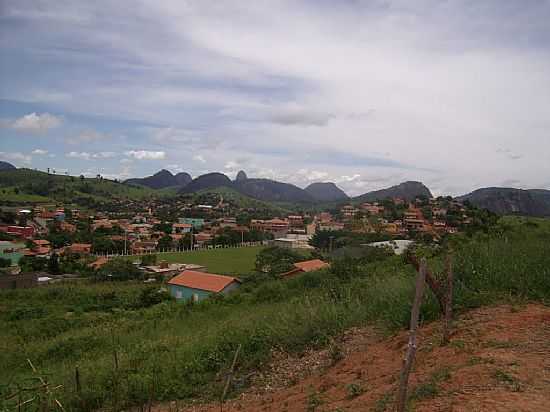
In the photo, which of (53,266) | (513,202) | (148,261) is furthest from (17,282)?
(513,202)

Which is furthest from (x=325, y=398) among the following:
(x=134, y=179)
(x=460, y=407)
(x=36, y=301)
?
(x=134, y=179)

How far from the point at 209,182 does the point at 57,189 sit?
7787cm

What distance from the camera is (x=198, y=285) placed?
78.9 feet

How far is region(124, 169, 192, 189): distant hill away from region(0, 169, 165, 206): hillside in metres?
72.6

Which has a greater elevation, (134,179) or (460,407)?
(134,179)

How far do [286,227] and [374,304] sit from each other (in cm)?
5645

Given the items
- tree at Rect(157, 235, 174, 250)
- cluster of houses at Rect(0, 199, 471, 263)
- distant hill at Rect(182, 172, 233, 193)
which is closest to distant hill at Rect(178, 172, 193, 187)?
distant hill at Rect(182, 172, 233, 193)

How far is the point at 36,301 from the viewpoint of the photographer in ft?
77.7

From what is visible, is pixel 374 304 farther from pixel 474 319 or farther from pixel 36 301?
pixel 36 301

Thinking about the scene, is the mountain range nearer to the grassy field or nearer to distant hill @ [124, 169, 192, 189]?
distant hill @ [124, 169, 192, 189]

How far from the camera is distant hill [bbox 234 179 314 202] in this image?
15624cm

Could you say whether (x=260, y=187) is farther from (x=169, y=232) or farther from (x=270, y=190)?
(x=169, y=232)

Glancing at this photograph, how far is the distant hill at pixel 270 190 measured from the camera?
15624cm

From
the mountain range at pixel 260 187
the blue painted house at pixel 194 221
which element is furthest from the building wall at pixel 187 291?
the mountain range at pixel 260 187
